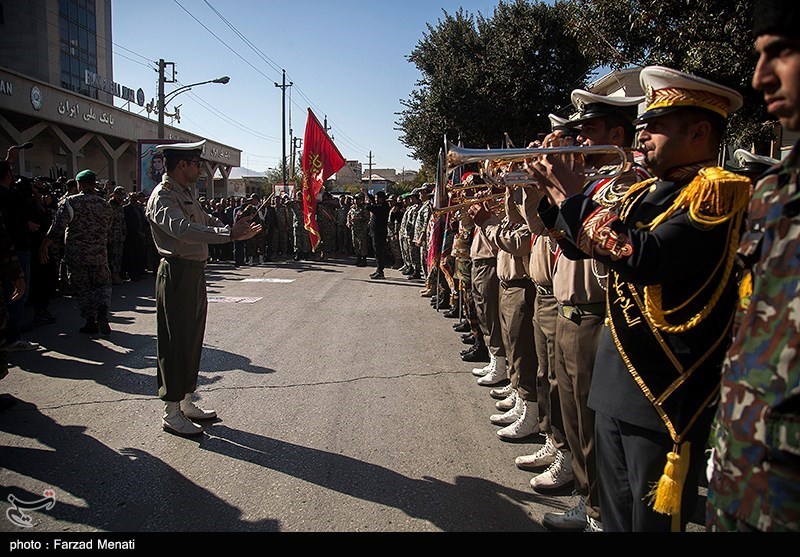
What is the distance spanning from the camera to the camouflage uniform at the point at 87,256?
24.5 ft

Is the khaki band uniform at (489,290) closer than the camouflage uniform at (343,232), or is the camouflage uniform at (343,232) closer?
the khaki band uniform at (489,290)

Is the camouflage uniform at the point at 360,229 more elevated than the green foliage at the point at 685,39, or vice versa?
the green foliage at the point at 685,39

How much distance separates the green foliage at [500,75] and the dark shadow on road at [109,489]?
16685mm

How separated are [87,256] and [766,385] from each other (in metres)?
7.92

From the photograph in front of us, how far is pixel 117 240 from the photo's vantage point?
39.1 ft

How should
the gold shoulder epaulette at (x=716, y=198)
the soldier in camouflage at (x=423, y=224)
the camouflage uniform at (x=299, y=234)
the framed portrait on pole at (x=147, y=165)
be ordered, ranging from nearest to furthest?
the gold shoulder epaulette at (x=716, y=198) < the soldier in camouflage at (x=423, y=224) < the framed portrait on pole at (x=147, y=165) < the camouflage uniform at (x=299, y=234)

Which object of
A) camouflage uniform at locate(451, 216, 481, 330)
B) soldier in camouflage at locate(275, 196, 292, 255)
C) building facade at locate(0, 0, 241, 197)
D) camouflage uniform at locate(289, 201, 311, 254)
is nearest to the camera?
camouflage uniform at locate(451, 216, 481, 330)

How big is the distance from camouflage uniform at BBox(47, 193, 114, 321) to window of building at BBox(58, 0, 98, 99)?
88.1 ft

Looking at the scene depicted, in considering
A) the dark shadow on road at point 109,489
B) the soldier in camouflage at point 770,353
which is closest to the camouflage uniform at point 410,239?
the dark shadow on road at point 109,489

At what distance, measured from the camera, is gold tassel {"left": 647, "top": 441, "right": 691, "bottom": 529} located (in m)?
2.01

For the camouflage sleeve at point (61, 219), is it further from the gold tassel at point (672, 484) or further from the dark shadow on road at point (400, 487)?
the gold tassel at point (672, 484)

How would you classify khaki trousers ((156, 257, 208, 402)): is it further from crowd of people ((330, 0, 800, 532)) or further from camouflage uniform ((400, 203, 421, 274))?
camouflage uniform ((400, 203, 421, 274))

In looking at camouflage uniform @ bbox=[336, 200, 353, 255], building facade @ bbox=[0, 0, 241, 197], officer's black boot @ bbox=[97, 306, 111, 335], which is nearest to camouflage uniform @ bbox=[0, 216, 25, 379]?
officer's black boot @ bbox=[97, 306, 111, 335]
